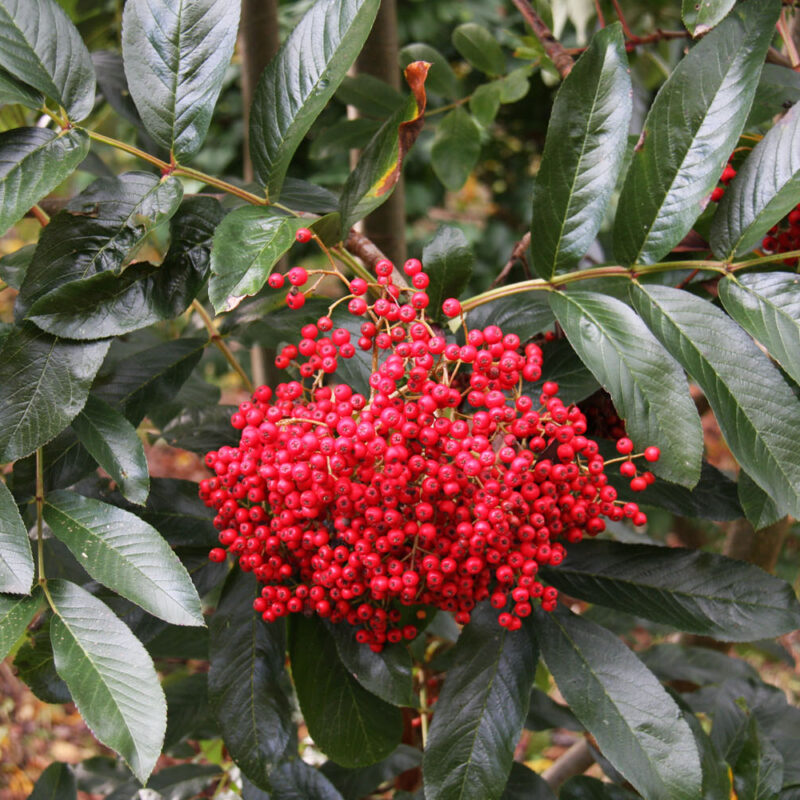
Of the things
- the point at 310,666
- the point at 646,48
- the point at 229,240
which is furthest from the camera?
the point at 646,48

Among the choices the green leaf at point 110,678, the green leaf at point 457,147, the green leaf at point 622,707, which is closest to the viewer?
the green leaf at point 110,678

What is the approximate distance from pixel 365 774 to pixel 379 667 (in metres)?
0.38

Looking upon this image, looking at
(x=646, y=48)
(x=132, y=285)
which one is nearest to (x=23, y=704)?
(x=132, y=285)

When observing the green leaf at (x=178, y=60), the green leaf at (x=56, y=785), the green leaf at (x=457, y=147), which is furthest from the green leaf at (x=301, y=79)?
the green leaf at (x=56, y=785)

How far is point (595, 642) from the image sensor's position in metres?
0.95

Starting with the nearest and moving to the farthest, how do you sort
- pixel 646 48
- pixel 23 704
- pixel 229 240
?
1. pixel 229 240
2. pixel 646 48
3. pixel 23 704

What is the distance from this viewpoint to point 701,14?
86 centimetres

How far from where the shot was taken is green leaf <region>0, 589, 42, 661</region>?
0.76m

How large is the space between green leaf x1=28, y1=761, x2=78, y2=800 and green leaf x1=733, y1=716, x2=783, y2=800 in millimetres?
946

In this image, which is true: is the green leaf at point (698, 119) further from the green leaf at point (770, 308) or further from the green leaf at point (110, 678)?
the green leaf at point (110, 678)

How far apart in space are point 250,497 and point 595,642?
1.46 feet

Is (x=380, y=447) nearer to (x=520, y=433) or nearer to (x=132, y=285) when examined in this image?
(x=520, y=433)

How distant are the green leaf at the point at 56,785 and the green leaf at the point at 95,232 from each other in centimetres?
78

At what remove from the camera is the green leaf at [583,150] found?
0.83 m
